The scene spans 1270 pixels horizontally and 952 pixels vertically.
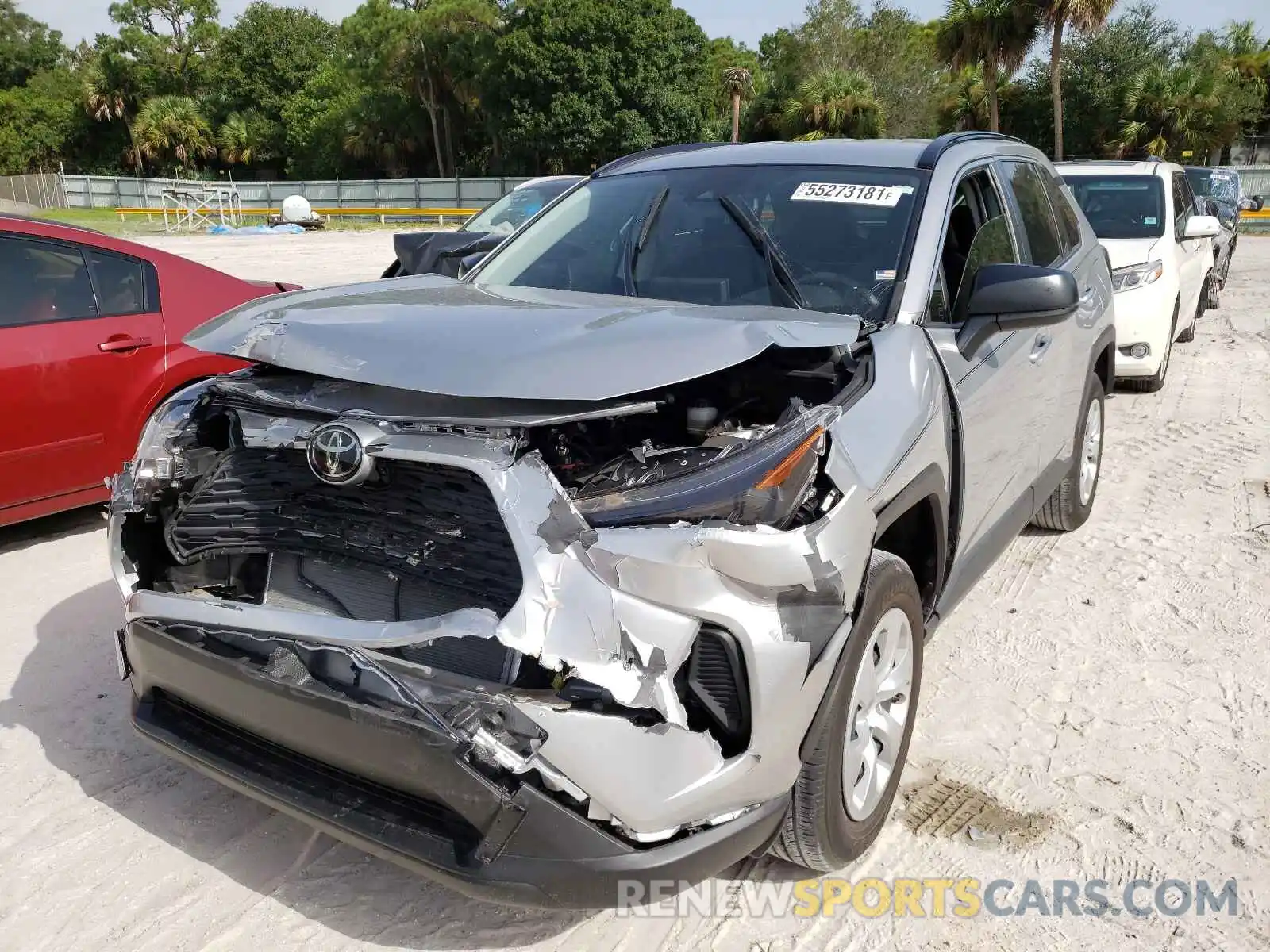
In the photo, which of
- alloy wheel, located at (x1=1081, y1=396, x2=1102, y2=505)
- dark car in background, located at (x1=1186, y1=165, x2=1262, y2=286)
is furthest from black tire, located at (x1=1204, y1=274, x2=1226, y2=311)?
alloy wheel, located at (x1=1081, y1=396, x2=1102, y2=505)

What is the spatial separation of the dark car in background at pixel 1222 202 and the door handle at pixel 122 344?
1162cm

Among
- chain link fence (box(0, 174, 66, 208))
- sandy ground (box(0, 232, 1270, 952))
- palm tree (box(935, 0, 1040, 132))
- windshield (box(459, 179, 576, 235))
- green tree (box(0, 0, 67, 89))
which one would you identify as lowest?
sandy ground (box(0, 232, 1270, 952))

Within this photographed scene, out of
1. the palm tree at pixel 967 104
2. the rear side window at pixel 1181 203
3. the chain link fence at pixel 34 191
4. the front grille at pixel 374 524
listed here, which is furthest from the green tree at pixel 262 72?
the front grille at pixel 374 524

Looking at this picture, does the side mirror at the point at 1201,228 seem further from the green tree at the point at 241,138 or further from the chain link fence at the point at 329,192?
the green tree at the point at 241,138

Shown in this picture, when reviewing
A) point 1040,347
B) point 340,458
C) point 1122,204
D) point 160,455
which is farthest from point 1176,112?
point 340,458

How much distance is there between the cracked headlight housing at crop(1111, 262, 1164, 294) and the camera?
7.82 metres

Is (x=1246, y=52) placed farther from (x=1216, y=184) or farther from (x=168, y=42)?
(x=168, y=42)

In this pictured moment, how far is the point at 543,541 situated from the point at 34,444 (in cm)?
374

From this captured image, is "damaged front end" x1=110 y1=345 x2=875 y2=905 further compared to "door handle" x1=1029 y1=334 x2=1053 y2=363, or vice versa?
"door handle" x1=1029 y1=334 x2=1053 y2=363

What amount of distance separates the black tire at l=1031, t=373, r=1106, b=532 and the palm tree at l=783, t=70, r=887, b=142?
1584 inches

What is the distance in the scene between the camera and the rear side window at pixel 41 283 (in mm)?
4836

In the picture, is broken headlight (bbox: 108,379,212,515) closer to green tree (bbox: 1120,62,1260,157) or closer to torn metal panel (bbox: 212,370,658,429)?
torn metal panel (bbox: 212,370,658,429)

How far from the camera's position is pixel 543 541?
6.63 feet

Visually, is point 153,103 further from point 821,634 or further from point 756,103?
point 821,634
